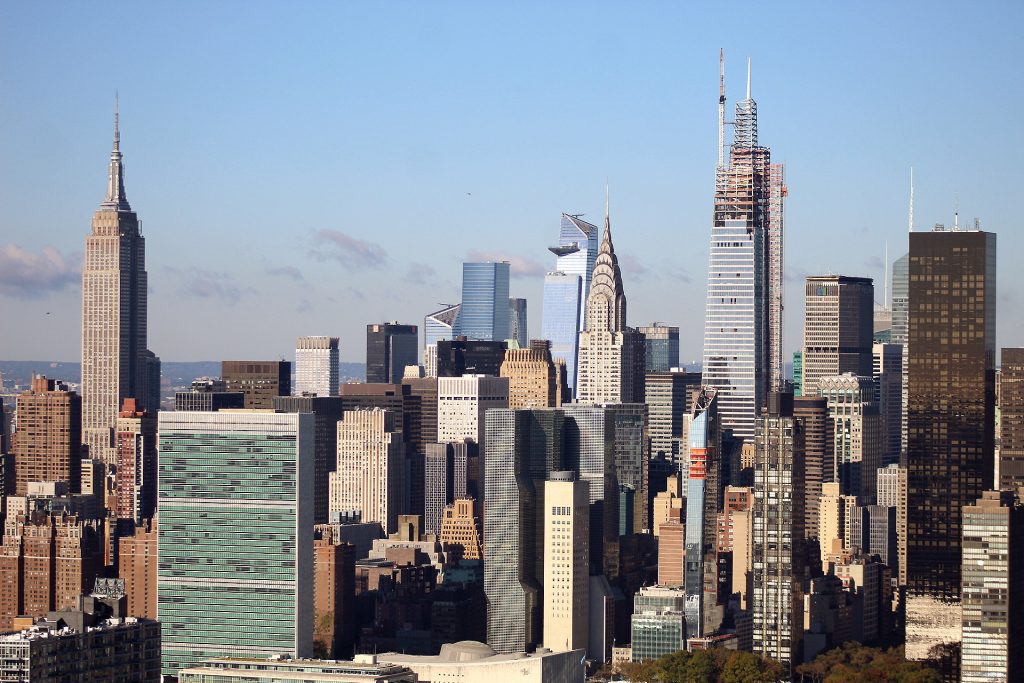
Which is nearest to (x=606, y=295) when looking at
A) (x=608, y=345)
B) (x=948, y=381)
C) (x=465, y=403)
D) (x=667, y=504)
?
(x=608, y=345)

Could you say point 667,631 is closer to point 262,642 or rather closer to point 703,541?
point 703,541

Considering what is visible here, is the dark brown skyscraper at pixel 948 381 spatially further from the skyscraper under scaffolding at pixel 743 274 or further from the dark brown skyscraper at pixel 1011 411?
the skyscraper under scaffolding at pixel 743 274

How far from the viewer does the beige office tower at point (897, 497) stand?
118 meters

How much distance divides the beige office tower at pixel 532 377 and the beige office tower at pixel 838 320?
1899cm

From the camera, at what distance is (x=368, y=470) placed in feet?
490

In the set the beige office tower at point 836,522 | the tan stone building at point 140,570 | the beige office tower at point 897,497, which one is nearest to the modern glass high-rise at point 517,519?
the beige office tower at point 836,522

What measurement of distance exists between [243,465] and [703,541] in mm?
29872

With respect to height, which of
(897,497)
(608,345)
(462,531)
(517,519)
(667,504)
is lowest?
(462,531)

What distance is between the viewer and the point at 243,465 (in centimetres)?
9700

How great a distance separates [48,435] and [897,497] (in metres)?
50.5

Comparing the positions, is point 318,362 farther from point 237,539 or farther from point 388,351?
point 237,539

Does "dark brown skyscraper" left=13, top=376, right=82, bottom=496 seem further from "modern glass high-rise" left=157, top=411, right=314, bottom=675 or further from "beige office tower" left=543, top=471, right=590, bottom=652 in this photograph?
"modern glass high-rise" left=157, top=411, right=314, bottom=675

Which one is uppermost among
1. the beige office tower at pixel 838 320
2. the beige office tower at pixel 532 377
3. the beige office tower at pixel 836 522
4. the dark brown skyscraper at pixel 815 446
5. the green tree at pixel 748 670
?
the beige office tower at pixel 838 320

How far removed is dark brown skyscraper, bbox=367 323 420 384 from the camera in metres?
194
